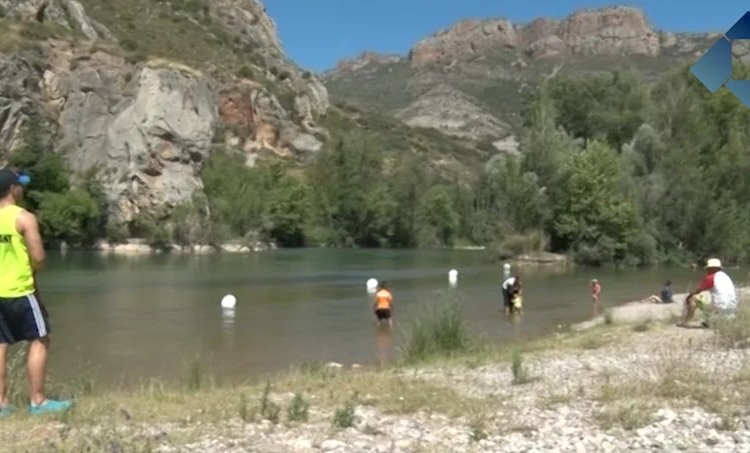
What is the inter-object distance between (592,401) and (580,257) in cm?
5028

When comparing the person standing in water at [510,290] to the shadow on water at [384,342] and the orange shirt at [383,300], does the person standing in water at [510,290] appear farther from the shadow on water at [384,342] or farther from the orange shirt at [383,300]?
the shadow on water at [384,342]

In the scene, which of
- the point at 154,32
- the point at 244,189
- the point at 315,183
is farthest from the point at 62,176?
the point at 154,32

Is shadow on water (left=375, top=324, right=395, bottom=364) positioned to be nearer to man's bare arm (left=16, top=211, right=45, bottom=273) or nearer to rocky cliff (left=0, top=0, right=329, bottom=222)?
man's bare arm (left=16, top=211, right=45, bottom=273)

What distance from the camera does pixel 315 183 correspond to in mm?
105375

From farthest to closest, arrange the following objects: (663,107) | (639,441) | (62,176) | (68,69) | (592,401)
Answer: (68,69) → (62,176) → (663,107) → (592,401) → (639,441)

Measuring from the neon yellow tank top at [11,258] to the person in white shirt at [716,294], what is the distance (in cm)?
1253

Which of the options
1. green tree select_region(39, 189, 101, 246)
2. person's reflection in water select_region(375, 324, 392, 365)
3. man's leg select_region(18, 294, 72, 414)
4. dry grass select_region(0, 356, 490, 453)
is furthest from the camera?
green tree select_region(39, 189, 101, 246)

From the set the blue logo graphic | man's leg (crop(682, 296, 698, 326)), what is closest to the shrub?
man's leg (crop(682, 296, 698, 326))

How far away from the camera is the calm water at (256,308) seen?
19641mm

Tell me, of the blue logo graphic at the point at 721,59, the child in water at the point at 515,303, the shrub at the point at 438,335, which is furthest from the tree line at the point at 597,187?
the shrub at the point at 438,335

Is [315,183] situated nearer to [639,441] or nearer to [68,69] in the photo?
[68,69]

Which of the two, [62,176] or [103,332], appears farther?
[62,176]

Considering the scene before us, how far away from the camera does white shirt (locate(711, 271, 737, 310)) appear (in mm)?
16672

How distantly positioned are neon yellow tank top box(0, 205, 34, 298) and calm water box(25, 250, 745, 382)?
8171mm
